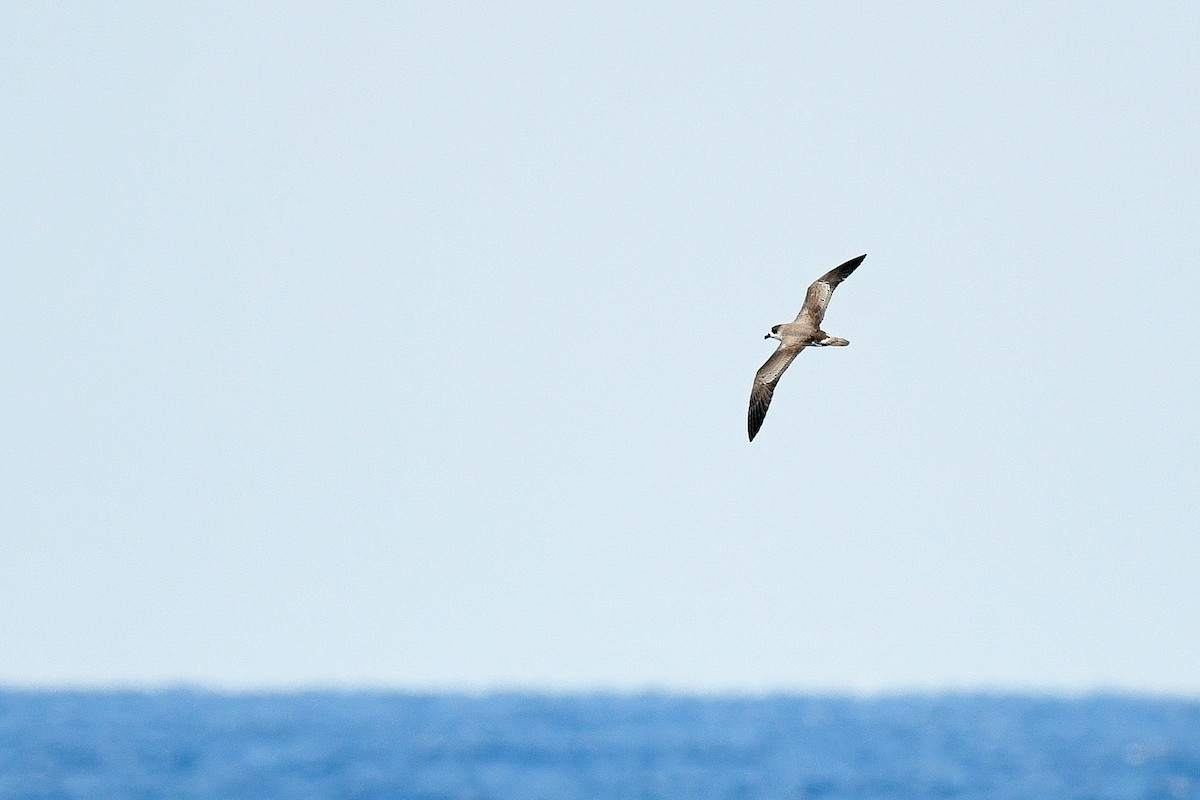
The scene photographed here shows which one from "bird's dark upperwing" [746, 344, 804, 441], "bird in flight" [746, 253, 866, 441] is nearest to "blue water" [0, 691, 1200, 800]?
"bird in flight" [746, 253, 866, 441]

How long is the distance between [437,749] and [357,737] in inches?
588

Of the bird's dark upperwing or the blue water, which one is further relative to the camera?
the blue water

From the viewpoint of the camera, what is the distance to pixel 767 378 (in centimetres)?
1358

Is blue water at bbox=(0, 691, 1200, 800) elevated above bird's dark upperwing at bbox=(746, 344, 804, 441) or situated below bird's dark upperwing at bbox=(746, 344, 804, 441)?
above

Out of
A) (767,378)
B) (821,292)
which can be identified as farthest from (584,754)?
(767,378)

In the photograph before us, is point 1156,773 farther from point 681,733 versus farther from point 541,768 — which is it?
point 681,733

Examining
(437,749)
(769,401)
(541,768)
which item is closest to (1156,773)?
(541,768)

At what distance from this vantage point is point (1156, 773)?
320 feet

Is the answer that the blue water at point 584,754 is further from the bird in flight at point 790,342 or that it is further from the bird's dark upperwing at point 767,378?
the bird's dark upperwing at point 767,378

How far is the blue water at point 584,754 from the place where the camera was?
9006cm

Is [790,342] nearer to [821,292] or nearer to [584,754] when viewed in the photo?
[821,292]

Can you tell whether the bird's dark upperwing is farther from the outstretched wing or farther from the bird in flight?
the outstretched wing

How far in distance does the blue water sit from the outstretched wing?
70.3 meters

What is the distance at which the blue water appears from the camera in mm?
90062
